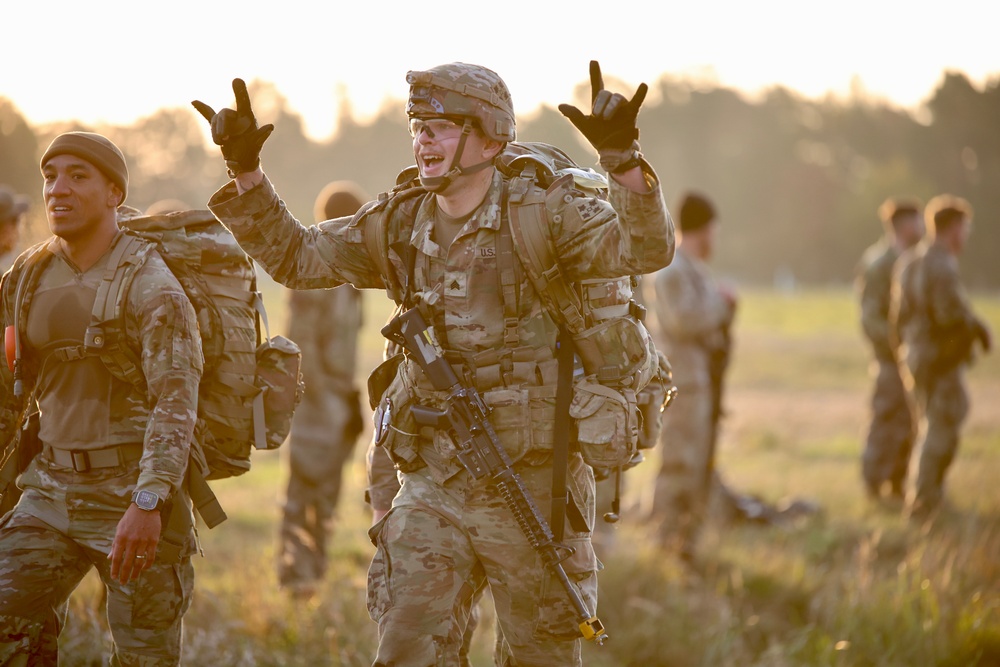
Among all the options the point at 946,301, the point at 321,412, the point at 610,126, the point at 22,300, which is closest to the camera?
the point at 610,126

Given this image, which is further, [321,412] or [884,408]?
[884,408]

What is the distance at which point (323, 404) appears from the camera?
25.6ft

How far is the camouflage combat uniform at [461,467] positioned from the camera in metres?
3.92

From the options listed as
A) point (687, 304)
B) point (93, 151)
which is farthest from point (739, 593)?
point (93, 151)

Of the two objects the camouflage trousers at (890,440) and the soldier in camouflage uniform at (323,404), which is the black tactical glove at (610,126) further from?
the camouflage trousers at (890,440)

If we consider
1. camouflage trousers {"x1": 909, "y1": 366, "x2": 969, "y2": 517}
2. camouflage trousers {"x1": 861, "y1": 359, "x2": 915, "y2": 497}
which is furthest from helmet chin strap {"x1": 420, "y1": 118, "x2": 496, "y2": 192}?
camouflage trousers {"x1": 861, "y1": 359, "x2": 915, "y2": 497}

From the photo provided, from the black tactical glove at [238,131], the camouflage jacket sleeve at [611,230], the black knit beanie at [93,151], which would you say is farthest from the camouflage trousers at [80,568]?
the camouflage jacket sleeve at [611,230]

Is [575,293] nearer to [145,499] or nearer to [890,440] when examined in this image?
[145,499]

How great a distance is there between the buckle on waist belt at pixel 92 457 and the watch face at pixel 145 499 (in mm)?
284

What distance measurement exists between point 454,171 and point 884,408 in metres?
8.35

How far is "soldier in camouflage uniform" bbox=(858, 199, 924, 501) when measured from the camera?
11.2 meters

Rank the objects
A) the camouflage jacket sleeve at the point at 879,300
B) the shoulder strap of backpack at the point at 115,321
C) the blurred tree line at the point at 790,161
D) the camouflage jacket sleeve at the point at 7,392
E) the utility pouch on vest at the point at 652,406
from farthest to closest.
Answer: the blurred tree line at the point at 790,161, the camouflage jacket sleeve at the point at 879,300, the utility pouch on vest at the point at 652,406, the camouflage jacket sleeve at the point at 7,392, the shoulder strap of backpack at the point at 115,321

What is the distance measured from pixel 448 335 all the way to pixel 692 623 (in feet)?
11.6

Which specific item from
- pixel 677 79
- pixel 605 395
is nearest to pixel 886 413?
pixel 605 395
